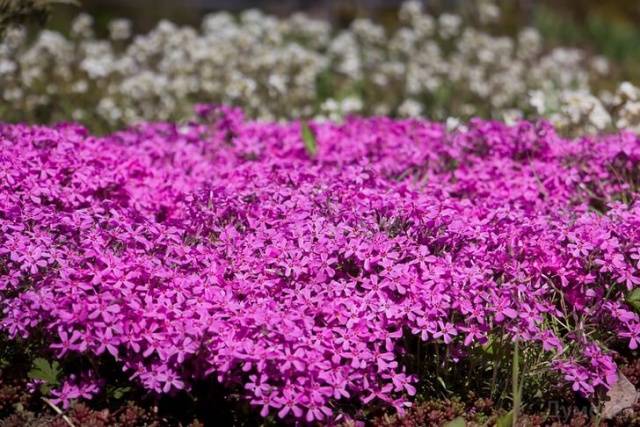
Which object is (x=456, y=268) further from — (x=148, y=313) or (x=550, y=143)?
(x=550, y=143)

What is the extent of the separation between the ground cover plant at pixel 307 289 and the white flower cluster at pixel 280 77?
2256mm

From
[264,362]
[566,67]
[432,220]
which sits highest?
[432,220]

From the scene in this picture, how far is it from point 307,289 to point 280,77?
4632mm

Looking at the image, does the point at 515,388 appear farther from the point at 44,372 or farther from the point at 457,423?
the point at 44,372

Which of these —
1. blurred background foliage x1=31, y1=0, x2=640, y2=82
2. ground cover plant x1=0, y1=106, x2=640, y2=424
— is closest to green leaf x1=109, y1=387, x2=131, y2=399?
ground cover plant x1=0, y1=106, x2=640, y2=424

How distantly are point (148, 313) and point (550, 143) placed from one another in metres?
2.93

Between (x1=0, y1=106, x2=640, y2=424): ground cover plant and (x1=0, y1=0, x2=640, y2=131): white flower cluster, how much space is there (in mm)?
2256

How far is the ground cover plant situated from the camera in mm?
3207

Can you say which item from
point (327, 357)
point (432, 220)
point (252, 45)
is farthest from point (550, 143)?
point (252, 45)

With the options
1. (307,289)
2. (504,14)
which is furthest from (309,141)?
(504,14)

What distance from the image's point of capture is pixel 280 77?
7.76m

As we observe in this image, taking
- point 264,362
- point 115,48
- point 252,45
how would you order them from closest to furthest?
1. point 264,362
2. point 252,45
3. point 115,48

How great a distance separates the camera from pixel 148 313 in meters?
3.23

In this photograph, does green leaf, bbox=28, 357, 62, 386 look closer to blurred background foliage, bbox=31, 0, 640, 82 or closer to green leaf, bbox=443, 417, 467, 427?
green leaf, bbox=443, 417, 467, 427
